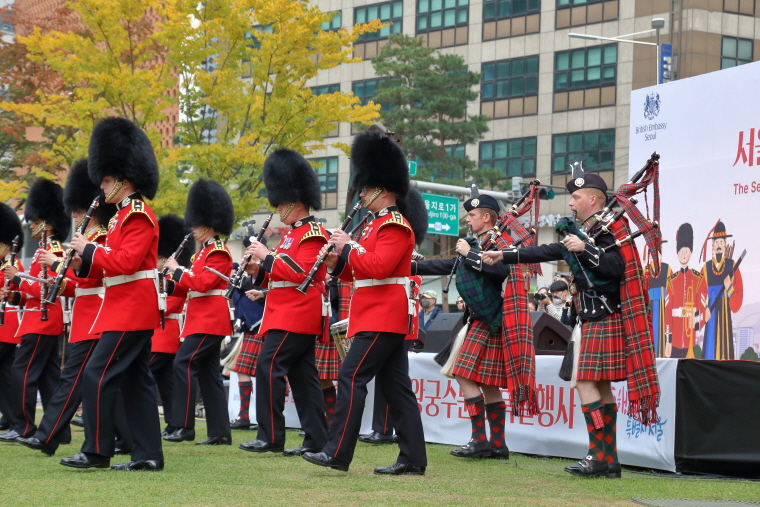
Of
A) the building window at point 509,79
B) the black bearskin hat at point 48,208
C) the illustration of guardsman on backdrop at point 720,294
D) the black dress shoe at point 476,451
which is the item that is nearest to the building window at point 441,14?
the building window at point 509,79

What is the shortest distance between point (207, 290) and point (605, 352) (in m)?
3.50

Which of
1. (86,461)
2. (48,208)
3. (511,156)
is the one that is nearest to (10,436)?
(48,208)

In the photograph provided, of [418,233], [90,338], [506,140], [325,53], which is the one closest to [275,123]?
[325,53]

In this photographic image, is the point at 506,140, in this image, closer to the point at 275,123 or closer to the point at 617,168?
the point at 617,168

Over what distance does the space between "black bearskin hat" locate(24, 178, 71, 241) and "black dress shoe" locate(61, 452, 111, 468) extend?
3.16 metres

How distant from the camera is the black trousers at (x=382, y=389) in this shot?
245 inches

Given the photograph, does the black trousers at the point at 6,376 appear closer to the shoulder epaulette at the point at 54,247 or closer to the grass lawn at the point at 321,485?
the shoulder epaulette at the point at 54,247

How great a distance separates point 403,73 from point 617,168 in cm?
759

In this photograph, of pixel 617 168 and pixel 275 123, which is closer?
pixel 275 123

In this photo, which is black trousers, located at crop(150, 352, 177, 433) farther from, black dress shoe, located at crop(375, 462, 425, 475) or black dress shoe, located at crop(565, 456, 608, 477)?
black dress shoe, located at crop(565, 456, 608, 477)

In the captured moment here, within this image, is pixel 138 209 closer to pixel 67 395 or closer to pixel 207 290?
pixel 67 395

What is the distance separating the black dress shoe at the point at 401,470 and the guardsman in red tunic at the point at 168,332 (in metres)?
3.08

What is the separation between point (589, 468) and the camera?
6.39 metres

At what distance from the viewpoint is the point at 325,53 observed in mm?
15477
